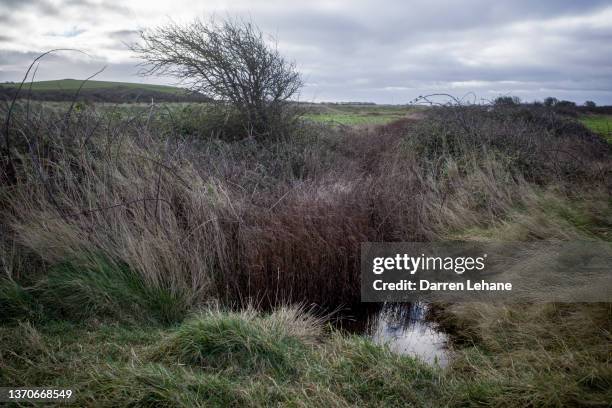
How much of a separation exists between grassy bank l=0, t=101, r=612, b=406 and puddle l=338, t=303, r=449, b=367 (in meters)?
0.21

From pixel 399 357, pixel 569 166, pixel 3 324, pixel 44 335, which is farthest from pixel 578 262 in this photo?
pixel 3 324

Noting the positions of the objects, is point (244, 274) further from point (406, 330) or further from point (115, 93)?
point (115, 93)

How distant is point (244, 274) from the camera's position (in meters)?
4.64

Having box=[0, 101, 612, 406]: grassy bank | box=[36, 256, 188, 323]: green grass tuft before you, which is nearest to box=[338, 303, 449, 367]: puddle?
box=[0, 101, 612, 406]: grassy bank

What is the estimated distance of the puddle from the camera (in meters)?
4.01

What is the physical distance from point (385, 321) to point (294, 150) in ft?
15.6

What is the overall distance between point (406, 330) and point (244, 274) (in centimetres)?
183

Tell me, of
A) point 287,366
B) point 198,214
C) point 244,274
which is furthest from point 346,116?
point 287,366

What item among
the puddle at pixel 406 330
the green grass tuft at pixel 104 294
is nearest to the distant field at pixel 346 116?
the puddle at pixel 406 330

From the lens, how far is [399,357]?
3117 mm

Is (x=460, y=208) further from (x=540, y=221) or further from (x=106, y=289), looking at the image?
(x=106, y=289)

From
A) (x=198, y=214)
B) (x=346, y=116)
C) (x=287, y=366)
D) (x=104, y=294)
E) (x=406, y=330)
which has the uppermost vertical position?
(x=346, y=116)

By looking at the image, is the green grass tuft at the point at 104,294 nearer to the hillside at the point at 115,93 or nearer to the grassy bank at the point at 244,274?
the grassy bank at the point at 244,274

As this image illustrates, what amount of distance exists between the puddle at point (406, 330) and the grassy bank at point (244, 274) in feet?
0.70
